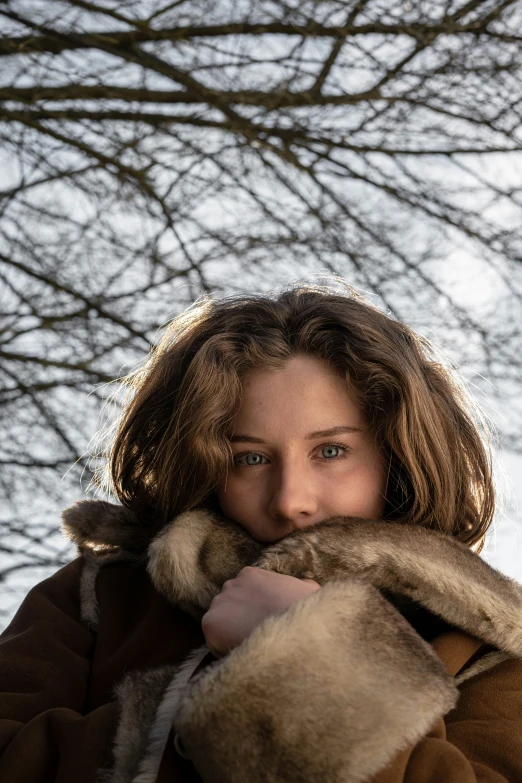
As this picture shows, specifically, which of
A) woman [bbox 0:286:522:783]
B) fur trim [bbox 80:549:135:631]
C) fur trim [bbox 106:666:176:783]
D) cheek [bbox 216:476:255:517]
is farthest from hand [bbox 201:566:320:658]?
fur trim [bbox 80:549:135:631]

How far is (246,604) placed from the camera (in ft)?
5.71

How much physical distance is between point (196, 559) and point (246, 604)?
12.1 inches

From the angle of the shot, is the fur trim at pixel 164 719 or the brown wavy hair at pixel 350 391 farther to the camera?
the brown wavy hair at pixel 350 391

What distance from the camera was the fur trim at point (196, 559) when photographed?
6.56 feet

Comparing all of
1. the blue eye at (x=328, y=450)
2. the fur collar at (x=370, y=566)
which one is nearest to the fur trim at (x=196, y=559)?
the fur collar at (x=370, y=566)

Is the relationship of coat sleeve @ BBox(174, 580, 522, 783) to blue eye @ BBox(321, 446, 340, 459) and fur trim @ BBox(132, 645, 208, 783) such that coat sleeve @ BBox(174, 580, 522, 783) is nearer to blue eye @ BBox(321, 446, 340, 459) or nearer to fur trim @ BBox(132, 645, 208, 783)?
fur trim @ BBox(132, 645, 208, 783)

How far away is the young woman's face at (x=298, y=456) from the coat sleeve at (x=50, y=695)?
42 cm

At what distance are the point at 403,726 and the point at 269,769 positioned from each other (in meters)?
0.21

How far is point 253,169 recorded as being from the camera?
3.82m

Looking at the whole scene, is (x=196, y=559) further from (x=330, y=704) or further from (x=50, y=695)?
(x=330, y=704)

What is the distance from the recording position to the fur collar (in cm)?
186

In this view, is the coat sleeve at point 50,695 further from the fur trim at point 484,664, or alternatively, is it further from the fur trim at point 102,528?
the fur trim at point 484,664

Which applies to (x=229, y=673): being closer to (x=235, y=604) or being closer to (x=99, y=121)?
(x=235, y=604)

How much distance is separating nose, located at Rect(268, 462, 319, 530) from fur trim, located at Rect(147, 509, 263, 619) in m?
0.11
